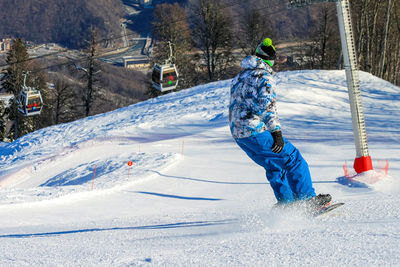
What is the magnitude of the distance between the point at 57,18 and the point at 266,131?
13602cm

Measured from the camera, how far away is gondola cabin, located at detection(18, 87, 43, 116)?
91.2 ft

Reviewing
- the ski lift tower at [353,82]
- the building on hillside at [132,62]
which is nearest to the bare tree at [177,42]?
the ski lift tower at [353,82]

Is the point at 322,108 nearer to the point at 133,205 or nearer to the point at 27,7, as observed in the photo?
the point at 133,205

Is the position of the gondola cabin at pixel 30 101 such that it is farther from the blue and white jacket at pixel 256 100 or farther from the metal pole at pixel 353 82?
the blue and white jacket at pixel 256 100

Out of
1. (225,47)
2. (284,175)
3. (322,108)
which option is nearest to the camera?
(284,175)

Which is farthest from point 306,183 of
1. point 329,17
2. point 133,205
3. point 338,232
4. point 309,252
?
point 329,17

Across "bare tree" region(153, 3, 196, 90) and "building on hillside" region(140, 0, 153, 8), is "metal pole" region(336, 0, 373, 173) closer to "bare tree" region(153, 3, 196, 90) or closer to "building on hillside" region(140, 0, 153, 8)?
"bare tree" region(153, 3, 196, 90)

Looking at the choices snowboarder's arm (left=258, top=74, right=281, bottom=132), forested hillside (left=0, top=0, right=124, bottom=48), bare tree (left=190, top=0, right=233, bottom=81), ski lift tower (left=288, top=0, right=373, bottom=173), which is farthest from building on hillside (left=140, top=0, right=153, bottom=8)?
snowboarder's arm (left=258, top=74, right=281, bottom=132)

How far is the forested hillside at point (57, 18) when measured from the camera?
110m

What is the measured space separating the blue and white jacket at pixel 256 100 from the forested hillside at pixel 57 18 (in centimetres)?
10068

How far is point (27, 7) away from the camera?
133m

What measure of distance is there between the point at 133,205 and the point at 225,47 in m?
39.4

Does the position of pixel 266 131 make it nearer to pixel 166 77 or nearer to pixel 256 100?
pixel 256 100

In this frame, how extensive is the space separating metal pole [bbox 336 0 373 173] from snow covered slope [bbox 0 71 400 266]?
46 cm
